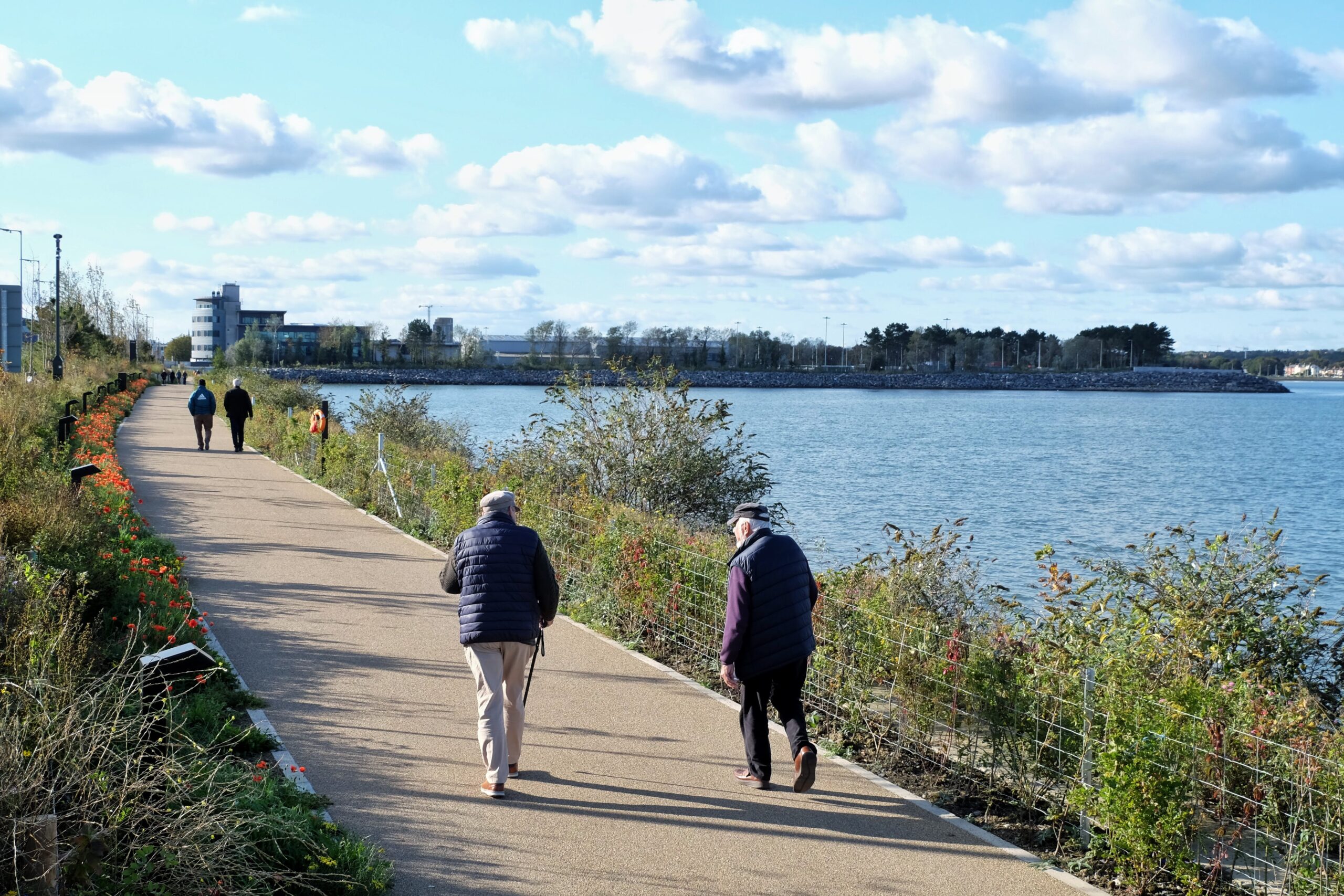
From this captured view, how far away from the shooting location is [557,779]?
7.11 meters

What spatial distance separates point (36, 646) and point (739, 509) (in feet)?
13.0

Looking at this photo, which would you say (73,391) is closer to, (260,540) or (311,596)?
(260,540)

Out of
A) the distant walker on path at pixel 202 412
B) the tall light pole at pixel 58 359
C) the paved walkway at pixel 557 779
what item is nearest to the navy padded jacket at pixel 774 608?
the paved walkway at pixel 557 779

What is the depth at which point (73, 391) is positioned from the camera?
35125mm

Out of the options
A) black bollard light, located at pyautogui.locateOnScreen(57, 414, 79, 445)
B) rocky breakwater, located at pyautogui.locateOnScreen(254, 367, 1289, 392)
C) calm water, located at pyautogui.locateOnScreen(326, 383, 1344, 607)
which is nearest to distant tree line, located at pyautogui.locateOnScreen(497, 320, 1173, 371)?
rocky breakwater, located at pyautogui.locateOnScreen(254, 367, 1289, 392)

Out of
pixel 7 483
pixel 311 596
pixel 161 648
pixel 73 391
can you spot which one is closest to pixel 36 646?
pixel 161 648

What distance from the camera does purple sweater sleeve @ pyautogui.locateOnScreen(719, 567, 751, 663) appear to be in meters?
6.92

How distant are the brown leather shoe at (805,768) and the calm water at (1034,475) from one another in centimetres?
990

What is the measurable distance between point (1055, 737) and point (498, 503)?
11.3ft

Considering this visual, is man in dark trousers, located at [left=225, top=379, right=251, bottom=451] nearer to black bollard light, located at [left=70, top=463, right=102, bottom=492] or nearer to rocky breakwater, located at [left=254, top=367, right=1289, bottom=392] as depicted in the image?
black bollard light, located at [left=70, top=463, right=102, bottom=492]

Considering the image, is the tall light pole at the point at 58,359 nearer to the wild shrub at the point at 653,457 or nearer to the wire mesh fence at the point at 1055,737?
the wild shrub at the point at 653,457

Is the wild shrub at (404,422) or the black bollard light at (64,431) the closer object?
the black bollard light at (64,431)

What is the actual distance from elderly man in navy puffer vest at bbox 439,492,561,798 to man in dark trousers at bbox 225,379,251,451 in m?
22.3

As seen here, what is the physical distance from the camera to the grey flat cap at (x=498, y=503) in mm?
7105
